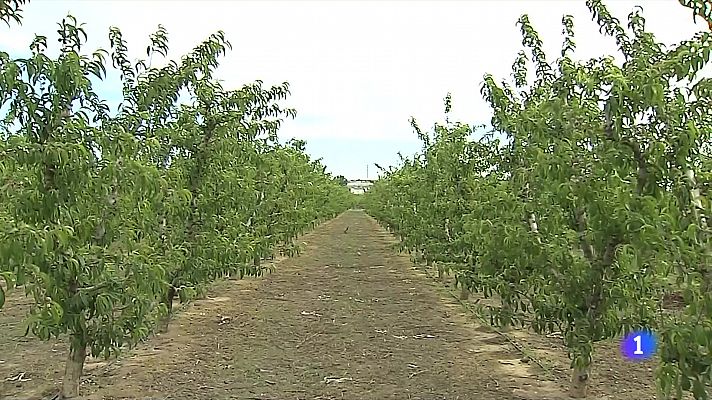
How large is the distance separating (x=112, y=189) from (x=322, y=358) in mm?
3828

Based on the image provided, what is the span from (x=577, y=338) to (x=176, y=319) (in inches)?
269

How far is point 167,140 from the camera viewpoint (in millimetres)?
8492

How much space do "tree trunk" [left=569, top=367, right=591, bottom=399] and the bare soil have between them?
21 cm

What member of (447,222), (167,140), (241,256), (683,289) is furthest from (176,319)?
(683,289)

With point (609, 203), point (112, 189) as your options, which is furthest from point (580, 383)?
point (112, 189)

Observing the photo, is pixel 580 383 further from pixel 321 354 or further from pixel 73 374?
pixel 73 374

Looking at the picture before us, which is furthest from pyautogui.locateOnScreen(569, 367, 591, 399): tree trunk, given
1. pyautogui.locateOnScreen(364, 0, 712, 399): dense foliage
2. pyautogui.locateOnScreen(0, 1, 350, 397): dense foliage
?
pyautogui.locateOnScreen(0, 1, 350, 397): dense foliage

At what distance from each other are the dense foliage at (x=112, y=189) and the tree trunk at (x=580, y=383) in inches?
154

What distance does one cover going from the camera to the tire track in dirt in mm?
7371

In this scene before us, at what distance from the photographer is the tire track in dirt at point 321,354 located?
7371 mm

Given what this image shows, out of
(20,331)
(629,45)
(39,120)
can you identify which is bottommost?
(20,331)

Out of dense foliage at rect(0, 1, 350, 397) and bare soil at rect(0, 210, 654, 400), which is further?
bare soil at rect(0, 210, 654, 400)

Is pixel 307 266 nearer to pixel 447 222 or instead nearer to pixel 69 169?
pixel 447 222

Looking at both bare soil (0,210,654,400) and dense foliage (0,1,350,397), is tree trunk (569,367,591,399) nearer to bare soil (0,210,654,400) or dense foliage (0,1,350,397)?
bare soil (0,210,654,400)
